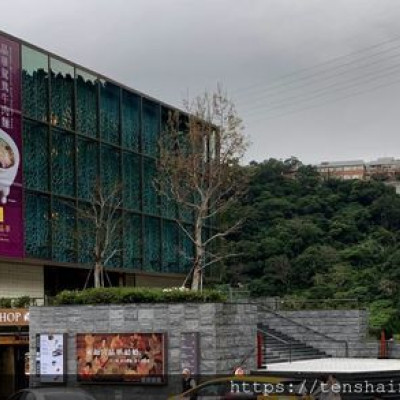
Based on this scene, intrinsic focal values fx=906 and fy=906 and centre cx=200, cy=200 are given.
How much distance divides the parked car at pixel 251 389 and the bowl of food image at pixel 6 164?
16.1m

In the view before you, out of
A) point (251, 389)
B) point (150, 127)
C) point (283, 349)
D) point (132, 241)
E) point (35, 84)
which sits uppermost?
point (35, 84)

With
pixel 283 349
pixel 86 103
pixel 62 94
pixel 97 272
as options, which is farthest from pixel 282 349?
pixel 86 103

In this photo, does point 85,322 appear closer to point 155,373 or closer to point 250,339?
point 155,373

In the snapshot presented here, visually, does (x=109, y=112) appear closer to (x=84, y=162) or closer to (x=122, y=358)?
(x=84, y=162)

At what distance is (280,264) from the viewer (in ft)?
180

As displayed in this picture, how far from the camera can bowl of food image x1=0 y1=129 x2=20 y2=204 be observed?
3400 cm

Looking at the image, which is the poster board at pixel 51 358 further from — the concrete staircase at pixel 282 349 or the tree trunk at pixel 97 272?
the tree trunk at pixel 97 272

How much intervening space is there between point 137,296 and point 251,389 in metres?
8.55

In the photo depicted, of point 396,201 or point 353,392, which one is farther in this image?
point 396,201

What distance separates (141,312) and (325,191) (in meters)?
40.2

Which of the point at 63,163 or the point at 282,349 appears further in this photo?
the point at 63,163

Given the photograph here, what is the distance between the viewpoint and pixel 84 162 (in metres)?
39.6

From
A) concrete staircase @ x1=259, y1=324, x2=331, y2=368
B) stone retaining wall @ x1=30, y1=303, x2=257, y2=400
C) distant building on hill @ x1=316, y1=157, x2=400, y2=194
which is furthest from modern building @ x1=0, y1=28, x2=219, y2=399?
distant building on hill @ x1=316, y1=157, x2=400, y2=194

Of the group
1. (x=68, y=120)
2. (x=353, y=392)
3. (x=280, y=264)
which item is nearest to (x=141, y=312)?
(x=353, y=392)
